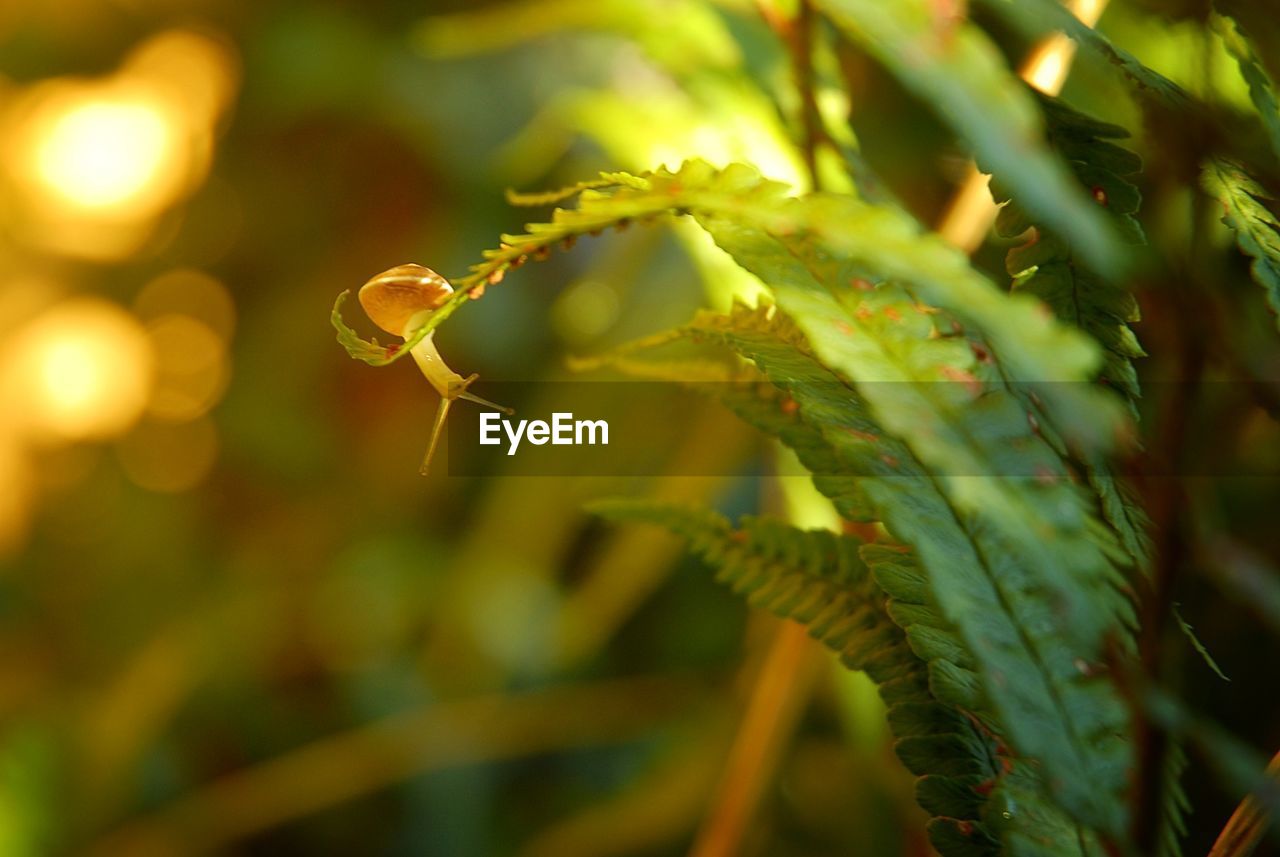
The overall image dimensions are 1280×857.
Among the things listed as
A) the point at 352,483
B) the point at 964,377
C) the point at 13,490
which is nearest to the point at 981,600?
the point at 964,377

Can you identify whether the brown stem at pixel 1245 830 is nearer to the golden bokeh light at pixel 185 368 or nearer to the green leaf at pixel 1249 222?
the green leaf at pixel 1249 222

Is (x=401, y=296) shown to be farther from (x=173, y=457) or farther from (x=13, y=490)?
(x=13, y=490)

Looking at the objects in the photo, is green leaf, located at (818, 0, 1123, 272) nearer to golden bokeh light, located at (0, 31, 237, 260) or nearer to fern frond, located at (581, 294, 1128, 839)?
fern frond, located at (581, 294, 1128, 839)

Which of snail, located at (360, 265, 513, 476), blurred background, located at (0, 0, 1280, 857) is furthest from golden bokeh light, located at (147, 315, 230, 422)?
snail, located at (360, 265, 513, 476)

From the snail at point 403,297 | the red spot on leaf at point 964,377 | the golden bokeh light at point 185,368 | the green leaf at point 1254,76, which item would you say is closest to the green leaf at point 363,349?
the snail at point 403,297

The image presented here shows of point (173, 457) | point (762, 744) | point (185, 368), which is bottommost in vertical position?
point (762, 744)

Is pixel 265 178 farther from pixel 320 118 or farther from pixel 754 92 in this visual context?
pixel 754 92

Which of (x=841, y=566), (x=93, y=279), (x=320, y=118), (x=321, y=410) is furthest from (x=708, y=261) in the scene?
(x=93, y=279)
